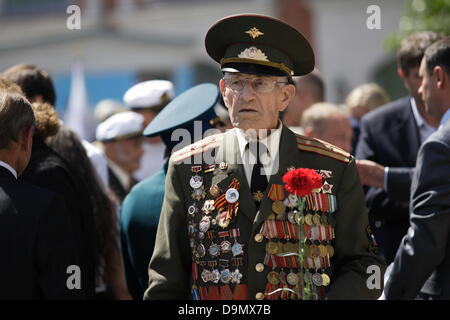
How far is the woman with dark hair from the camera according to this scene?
4676 millimetres

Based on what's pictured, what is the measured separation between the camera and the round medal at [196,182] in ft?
10.8

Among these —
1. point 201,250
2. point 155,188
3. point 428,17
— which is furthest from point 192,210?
point 428,17

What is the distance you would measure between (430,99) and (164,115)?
4.82 feet

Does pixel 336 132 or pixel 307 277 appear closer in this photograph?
pixel 307 277

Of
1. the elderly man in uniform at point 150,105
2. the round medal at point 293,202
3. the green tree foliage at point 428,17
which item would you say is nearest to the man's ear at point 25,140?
the round medal at point 293,202

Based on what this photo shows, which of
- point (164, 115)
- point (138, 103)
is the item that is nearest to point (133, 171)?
point (138, 103)

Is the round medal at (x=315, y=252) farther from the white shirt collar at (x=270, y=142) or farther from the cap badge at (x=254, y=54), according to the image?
the cap badge at (x=254, y=54)

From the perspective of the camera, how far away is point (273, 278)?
3.14 metres

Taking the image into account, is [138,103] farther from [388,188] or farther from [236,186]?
[236,186]

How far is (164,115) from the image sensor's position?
4266mm

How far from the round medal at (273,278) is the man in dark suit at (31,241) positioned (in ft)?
2.85

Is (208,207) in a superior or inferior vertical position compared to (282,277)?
superior

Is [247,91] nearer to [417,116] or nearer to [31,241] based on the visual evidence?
[31,241]

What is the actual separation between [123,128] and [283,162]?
10.7ft
